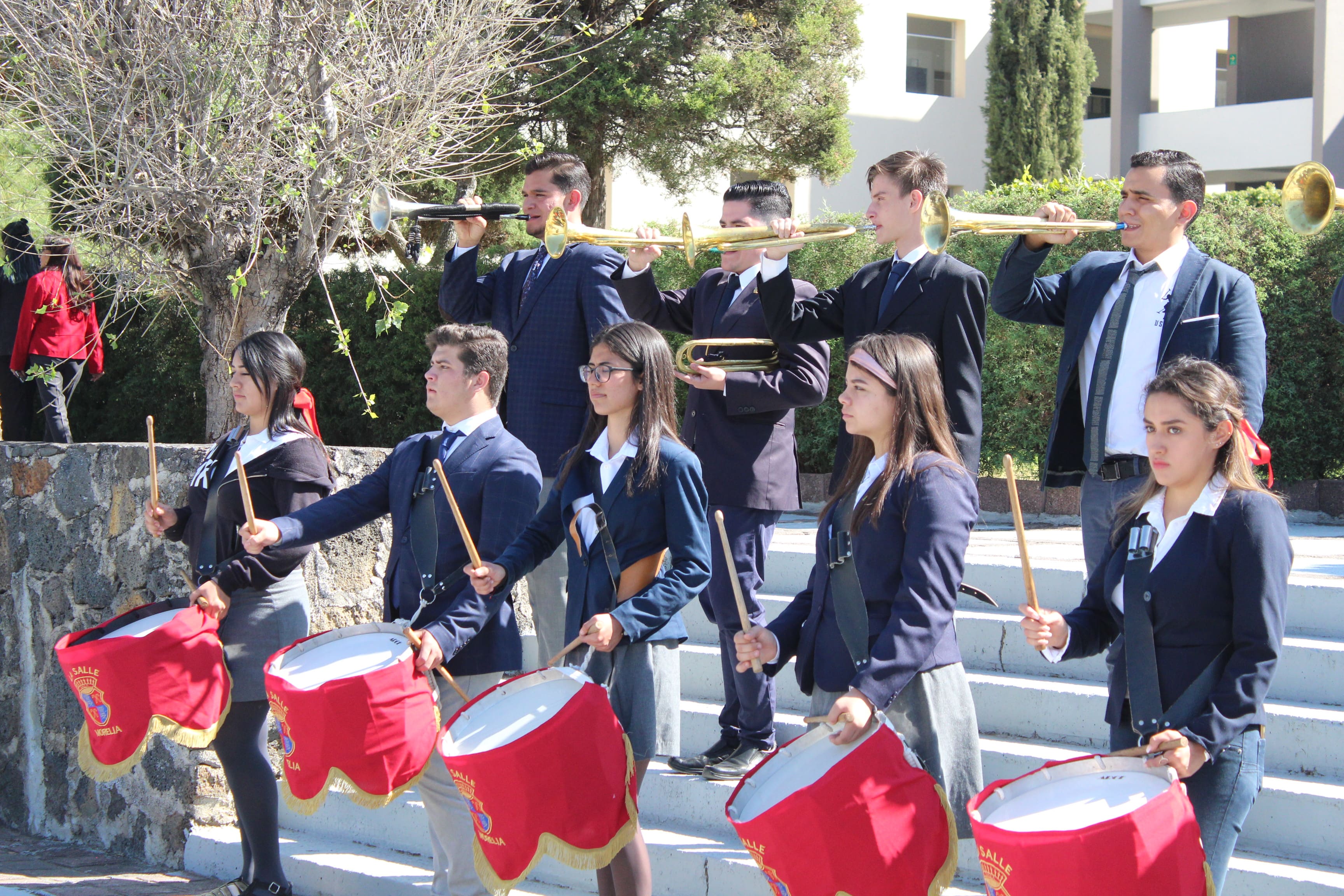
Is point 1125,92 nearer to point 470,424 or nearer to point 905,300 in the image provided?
point 905,300

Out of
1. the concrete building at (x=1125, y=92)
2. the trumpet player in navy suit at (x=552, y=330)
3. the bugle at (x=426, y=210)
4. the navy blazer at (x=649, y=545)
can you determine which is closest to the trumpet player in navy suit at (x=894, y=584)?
the navy blazer at (x=649, y=545)

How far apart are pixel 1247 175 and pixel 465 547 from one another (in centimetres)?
2175

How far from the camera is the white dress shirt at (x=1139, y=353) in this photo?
3.70m

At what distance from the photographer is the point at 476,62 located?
278 inches

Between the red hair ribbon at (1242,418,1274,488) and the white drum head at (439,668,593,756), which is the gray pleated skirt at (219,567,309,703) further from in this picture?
the red hair ribbon at (1242,418,1274,488)

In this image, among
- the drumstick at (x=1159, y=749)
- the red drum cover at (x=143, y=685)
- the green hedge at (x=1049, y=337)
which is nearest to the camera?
the drumstick at (x=1159, y=749)

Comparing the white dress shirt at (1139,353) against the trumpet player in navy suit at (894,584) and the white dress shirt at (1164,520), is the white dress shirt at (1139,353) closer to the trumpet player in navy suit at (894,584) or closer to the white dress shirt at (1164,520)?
the trumpet player in navy suit at (894,584)

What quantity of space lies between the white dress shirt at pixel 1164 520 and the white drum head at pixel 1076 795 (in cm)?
29

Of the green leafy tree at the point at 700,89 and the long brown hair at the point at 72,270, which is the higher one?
the green leafy tree at the point at 700,89

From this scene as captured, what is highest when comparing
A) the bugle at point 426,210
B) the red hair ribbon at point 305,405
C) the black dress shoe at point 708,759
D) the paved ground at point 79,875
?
the bugle at point 426,210

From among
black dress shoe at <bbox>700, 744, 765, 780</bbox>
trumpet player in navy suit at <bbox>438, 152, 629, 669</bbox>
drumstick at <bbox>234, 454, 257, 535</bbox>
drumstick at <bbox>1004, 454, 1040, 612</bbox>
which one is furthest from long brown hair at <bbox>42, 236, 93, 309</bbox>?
drumstick at <bbox>1004, 454, 1040, 612</bbox>

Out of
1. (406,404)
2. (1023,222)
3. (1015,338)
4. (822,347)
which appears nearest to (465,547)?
(822,347)

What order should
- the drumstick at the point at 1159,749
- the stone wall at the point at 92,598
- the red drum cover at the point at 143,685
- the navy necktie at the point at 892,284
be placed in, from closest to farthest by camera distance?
1. the drumstick at the point at 1159,749
2. the navy necktie at the point at 892,284
3. the red drum cover at the point at 143,685
4. the stone wall at the point at 92,598

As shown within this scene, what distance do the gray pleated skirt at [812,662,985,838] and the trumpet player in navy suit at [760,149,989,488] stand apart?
0.82 meters
